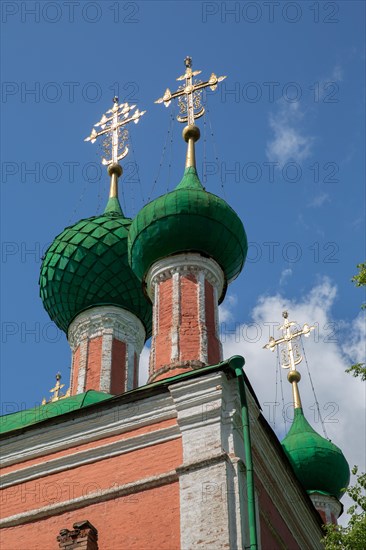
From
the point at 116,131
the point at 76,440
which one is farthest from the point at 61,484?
the point at 116,131

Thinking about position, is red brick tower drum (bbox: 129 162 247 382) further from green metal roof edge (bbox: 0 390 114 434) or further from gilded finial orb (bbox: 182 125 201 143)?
gilded finial orb (bbox: 182 125 201 143)

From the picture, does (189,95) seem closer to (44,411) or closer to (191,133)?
(191,133)

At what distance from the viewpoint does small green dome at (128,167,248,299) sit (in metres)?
10.9

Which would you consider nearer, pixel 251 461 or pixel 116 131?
pixel 251 461

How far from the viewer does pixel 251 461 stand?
7797 millimetres

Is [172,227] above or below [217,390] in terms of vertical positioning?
above

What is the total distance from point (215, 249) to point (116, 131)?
4490mm

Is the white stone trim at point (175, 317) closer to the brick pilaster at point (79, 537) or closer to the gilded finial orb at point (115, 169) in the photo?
the brick pilaster at point (79, 537)

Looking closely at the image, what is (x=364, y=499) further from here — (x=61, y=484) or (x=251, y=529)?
(x=61, y=484)

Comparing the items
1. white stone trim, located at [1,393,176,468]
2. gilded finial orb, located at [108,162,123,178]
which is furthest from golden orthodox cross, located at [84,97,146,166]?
white stone trim, located at [1,393,176,468]

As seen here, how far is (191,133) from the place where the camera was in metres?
12.5

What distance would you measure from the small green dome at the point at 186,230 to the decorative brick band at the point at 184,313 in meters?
0.13

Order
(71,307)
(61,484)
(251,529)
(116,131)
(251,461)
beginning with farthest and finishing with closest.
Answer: (116,131) → (71,307) → (61,484) → (251,461) → (251,529)

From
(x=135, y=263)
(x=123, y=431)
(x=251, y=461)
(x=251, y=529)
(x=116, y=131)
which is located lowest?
(x=251, y=529)
